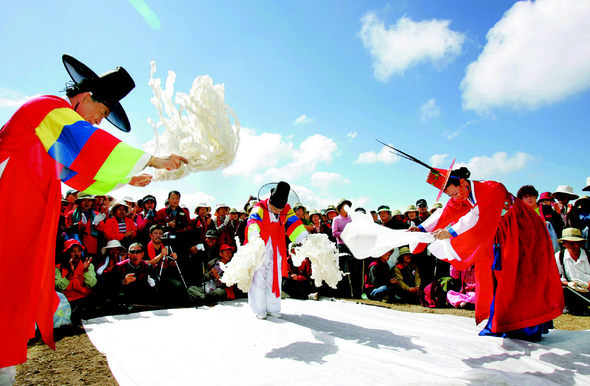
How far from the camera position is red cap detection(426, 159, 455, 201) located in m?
4.05

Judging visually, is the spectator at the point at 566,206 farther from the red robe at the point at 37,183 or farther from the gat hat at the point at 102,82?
the gat hat at the point at 102,82

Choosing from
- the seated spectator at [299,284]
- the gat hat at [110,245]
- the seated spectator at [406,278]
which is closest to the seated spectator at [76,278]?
the gat hat at [110,245]

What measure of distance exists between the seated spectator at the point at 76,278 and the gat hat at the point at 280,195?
12.2 ft

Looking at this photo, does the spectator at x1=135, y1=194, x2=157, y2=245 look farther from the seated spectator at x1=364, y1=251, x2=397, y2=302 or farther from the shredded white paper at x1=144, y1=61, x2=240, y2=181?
the seated spectator at x1=364, y1=251, x2=397, y2=302

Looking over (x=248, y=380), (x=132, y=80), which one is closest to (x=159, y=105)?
(x=132, y=80)

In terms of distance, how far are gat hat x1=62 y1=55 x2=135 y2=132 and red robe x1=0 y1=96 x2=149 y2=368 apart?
0.36m

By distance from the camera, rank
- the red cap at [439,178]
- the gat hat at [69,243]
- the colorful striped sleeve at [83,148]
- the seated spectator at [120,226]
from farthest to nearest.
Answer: the seated spectator at [120,226], the gat hat at [69,243], the red cap at [439,178], the colorful striped sleeve at [83,148]

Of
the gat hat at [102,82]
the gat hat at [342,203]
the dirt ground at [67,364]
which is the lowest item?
the dirt ground at [67,364]

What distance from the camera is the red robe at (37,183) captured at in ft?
6.33

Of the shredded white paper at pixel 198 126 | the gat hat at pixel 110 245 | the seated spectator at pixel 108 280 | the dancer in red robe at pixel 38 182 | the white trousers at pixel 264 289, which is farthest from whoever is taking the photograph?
the gat hat at pixel 110 245

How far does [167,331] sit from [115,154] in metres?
3.48

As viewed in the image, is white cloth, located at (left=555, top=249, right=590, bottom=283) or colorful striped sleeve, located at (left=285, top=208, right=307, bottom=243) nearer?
colorful striped sleeve, located at (left=285, top=208, right=307, bottom=243)

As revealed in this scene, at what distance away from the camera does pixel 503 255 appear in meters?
3.94

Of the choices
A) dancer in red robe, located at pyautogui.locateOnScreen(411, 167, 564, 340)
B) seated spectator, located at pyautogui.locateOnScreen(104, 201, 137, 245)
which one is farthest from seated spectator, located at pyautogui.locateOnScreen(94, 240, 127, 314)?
dancer in red robe, located at pyautogui.locateOnScreen(411, 167, 564, 340)
